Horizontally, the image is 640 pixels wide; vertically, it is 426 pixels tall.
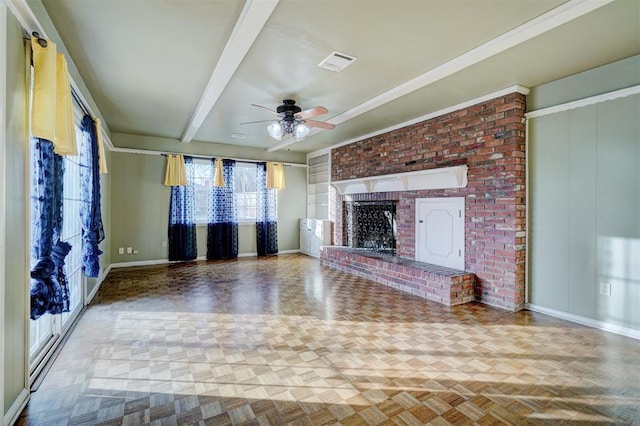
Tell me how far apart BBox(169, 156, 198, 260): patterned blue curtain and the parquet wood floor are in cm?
263

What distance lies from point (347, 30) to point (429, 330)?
2.78 m

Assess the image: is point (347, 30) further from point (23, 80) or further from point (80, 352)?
point (80, 352)

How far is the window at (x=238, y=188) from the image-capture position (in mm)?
6844

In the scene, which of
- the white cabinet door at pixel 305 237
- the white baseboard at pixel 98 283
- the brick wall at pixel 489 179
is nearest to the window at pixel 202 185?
the white baseboard at pixel 98 283

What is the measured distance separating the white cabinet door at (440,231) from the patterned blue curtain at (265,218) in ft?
12.2

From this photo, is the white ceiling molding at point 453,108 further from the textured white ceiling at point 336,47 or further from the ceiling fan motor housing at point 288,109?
the ceiling fan motor housing at point 288,109

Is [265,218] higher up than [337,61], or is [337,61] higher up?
[337,61]

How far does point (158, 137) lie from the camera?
6.43m

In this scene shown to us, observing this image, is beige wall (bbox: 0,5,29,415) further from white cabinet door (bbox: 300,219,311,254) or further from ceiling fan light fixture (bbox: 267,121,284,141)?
white cabinet door (bbox: 300,219,311,254)

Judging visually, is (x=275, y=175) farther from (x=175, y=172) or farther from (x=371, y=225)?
(x=371, y=225)

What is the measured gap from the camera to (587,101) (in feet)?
10.4

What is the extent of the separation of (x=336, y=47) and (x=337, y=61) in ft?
0.83

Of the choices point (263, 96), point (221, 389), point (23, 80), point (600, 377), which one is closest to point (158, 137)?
point (263, 96)

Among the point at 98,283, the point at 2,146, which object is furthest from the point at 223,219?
the point at 2,146
